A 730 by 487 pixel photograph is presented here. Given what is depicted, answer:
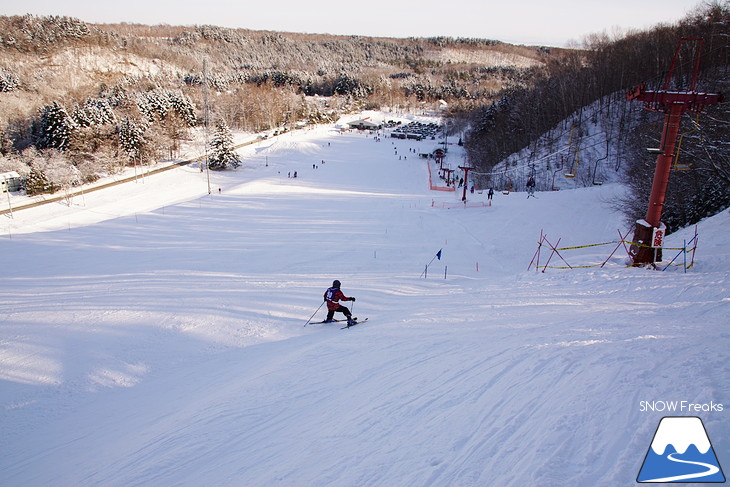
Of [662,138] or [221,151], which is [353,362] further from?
[221,151]

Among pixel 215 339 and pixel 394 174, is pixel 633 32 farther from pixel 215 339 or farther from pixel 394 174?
pixel 215 339

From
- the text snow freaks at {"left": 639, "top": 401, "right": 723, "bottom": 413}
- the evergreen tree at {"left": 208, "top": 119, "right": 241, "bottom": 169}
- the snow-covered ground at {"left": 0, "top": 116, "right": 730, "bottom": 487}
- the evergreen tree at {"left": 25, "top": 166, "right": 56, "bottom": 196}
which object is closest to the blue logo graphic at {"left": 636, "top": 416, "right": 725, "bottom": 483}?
the snow-covered ground at {"left": 0, "top": 116, "right": 730, "bottom": 487}

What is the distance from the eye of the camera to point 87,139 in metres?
46.8

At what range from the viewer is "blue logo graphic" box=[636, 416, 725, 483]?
349 cm

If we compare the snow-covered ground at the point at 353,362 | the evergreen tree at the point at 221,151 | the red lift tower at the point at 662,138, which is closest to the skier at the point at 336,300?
the snow-covered ground at the point at 353,362

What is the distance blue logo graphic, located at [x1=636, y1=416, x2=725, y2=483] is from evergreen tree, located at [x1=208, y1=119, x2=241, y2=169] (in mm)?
51591

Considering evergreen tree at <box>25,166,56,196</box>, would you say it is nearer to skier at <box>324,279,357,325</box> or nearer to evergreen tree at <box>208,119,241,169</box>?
evergreen tree at <box>208,119,241,169</box>

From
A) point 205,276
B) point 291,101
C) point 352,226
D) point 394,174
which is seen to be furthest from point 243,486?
point 291,101

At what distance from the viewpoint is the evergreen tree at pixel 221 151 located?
162ft

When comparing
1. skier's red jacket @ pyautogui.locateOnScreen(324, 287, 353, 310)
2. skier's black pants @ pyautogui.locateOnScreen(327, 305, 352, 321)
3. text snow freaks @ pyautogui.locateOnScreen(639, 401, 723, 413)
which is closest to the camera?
text snow freaks @ pyautogui.locateOnScreen(639, 401, 723, 413)

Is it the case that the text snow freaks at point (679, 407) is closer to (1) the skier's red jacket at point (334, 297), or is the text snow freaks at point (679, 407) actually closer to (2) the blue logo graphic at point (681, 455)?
(2) the blue logo graphic at point (681, 455)

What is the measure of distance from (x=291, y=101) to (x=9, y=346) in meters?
94.0

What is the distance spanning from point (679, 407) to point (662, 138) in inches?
427

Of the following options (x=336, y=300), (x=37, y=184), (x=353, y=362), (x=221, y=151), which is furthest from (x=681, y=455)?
(x=221, y=151)
